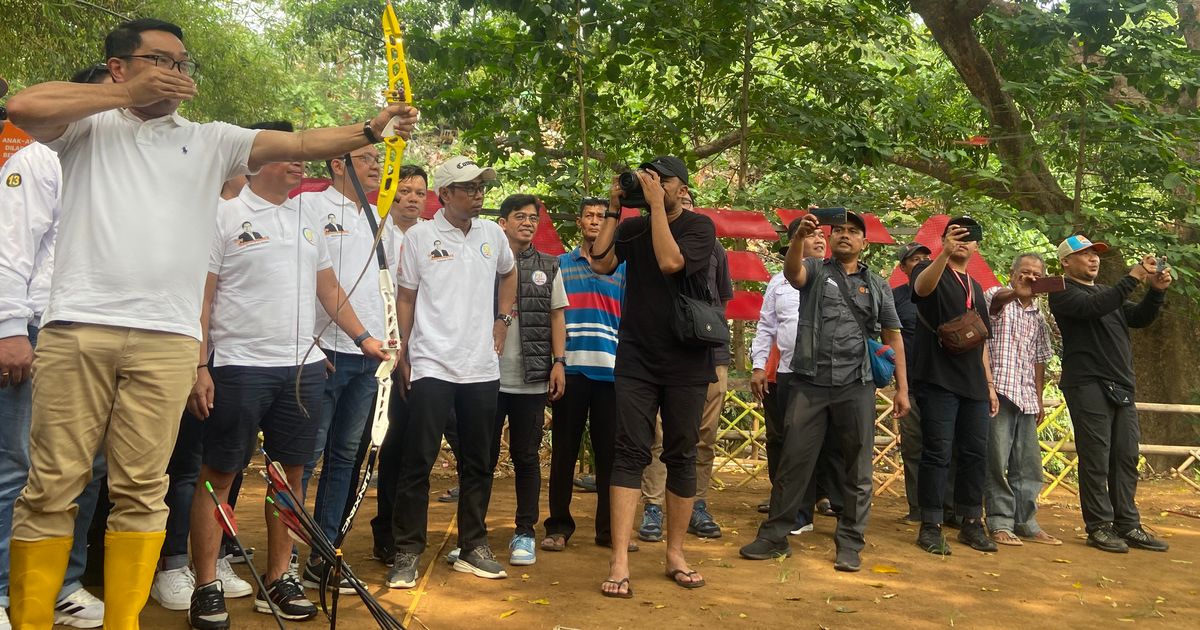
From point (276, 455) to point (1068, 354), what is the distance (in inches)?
192

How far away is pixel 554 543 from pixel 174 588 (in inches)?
79.2

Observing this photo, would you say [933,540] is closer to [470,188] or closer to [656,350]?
[656,350]

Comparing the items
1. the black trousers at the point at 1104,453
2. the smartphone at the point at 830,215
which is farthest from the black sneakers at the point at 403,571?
the black trousers at the point at 1104,453

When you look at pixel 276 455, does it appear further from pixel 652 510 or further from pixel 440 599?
pixel 652 510

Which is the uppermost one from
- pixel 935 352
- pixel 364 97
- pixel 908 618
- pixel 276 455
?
pixel 364 97

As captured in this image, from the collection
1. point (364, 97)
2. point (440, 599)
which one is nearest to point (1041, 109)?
point (440, 599)

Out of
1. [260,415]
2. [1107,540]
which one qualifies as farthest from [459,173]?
[1107,540]

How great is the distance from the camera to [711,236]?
4.79m

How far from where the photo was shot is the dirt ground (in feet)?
14.2

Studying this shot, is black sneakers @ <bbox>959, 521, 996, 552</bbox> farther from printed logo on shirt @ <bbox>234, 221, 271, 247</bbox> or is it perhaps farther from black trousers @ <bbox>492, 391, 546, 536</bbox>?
printed logo on shirt @ <bbox>234, 221, 271, 247</bbox>

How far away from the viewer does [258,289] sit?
13.0ft

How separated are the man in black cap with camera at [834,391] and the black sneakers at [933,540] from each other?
2.26ft

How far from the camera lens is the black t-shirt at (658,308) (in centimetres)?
475

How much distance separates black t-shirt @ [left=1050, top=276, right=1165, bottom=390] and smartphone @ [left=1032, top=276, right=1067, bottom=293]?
0.49 feet
